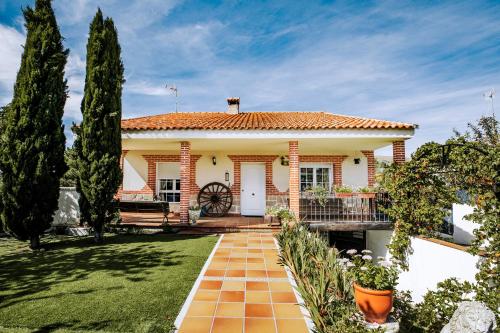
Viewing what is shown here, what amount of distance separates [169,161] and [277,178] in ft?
18.1

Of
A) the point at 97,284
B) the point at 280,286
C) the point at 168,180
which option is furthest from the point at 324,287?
the point at 168,180

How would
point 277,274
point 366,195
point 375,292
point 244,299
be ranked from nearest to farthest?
point 375,292
point 244,299
point 277,274
point 366,195

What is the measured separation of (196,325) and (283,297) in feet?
4.85

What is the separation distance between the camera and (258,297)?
401cm

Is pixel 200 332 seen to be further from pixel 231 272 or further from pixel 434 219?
pixel 434 219

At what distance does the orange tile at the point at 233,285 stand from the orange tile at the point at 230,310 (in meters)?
0.54

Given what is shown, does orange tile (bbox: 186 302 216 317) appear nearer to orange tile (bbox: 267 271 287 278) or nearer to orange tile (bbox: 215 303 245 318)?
orange tile (bbox: 215 303 245 318)

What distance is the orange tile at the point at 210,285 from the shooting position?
4371mm

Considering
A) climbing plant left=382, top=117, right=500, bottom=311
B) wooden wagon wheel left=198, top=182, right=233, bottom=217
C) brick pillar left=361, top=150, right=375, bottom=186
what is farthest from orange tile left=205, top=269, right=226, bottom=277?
brick pillar left=361, top=150, right=375, bottom=186

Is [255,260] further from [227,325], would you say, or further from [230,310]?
[227,325]

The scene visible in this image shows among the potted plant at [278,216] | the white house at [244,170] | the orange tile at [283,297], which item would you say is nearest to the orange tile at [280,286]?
the orange tile at [283,297]

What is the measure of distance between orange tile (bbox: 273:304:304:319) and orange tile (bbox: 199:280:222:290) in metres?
1.17

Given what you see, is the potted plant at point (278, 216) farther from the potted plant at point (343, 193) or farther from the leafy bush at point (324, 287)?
the leafy bush at point (324, 287)

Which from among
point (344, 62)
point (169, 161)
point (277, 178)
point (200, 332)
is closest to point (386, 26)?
point (344, 62)
